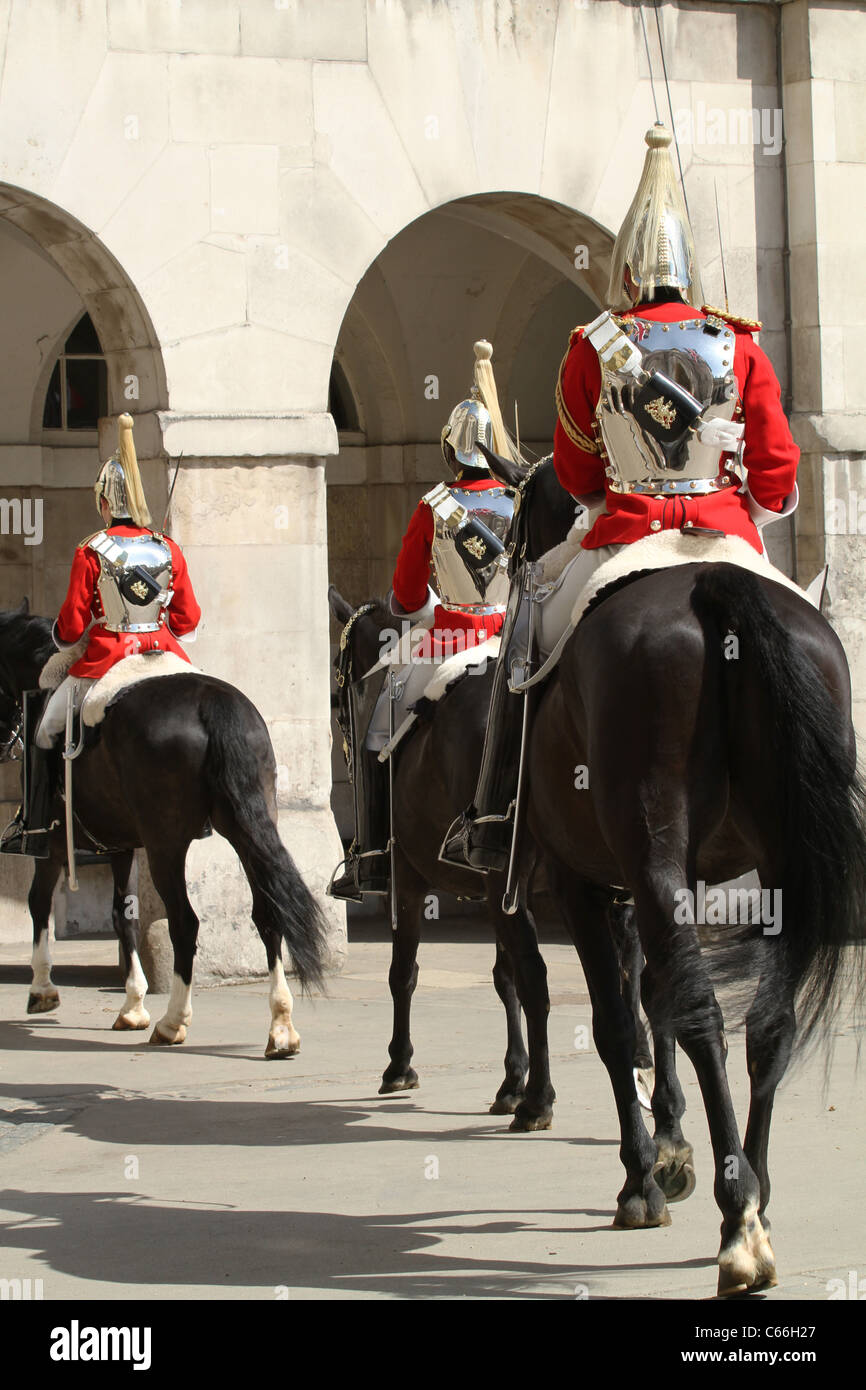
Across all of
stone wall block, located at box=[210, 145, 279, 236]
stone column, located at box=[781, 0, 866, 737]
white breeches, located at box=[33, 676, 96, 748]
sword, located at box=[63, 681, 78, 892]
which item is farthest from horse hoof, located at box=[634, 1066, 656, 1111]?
stone wall block, located at box=[210, 145, 279, 236]

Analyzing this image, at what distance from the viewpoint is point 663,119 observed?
12.1 metres

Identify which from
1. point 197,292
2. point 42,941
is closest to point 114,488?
point 197,292

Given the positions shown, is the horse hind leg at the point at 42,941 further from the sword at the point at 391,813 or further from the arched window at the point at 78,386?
the arched window at the point at 78,386

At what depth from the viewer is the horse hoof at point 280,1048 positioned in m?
8.60

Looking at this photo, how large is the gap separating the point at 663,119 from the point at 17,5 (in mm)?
3987

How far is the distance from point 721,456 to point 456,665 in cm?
225

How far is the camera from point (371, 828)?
8242 millimetres

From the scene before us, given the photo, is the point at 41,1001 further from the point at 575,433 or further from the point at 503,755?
the point at 575,433

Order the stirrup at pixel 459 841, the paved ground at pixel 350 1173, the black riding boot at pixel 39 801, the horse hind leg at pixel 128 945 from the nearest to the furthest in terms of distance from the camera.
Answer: the paved ground at pixel 350 1173
the stirrup at pixel 459 841
the horse hind leg at pixel 128 945
the black riding boot at pixel 39 801

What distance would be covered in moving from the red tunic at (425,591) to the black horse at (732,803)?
2659 millimetres

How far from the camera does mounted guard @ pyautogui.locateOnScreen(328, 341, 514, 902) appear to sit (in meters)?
7.52

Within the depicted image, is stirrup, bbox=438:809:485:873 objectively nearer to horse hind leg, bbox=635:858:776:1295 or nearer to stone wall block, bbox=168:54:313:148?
horse hind leg, bbox=635:858:776:1295

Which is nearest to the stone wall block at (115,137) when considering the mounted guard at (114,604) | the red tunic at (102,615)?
the mounted guard at (114,604)
